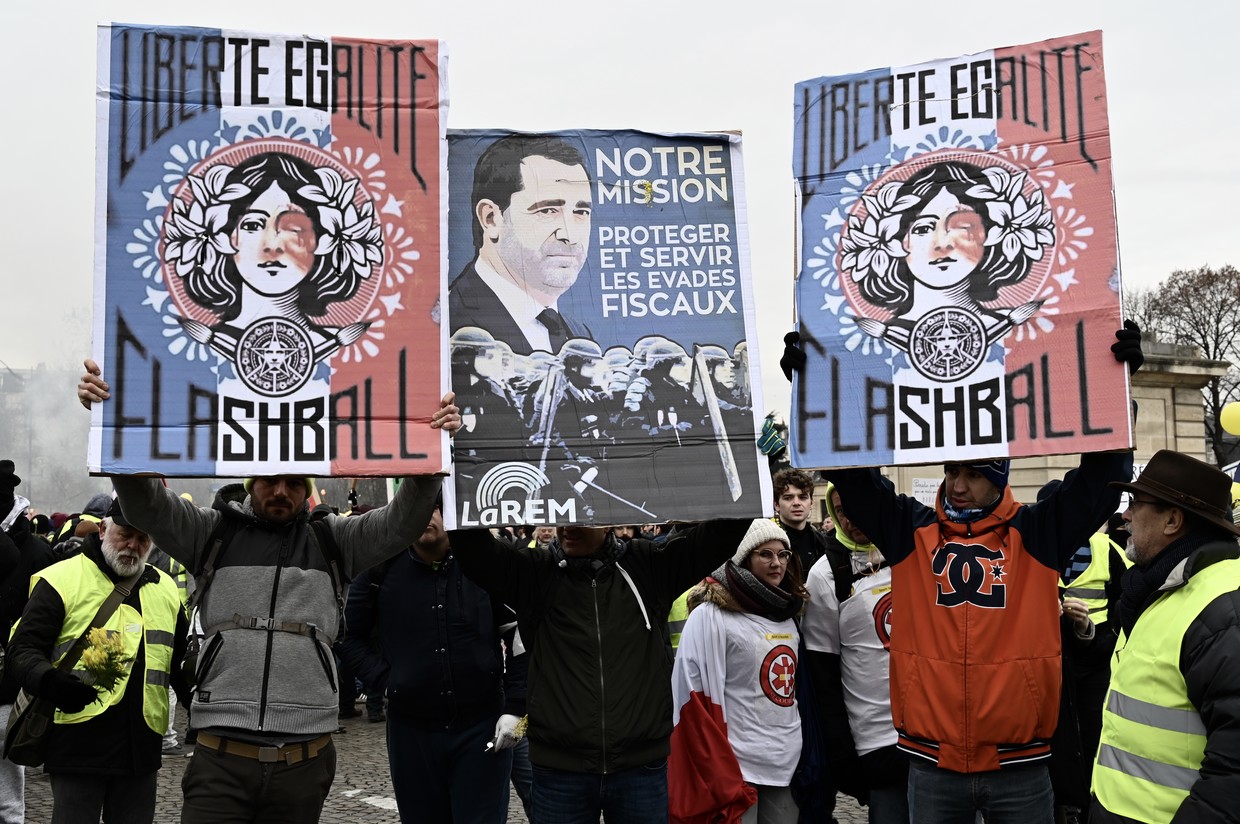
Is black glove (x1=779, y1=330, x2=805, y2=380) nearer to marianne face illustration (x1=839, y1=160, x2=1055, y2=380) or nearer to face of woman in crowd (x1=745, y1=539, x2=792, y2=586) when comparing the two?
marianne face illustration (x1=839, y1=160, x2=1055, y2=380)

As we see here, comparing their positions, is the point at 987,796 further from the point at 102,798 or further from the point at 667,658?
the point at 102,798

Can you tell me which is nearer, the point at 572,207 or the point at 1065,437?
the point at 1065,437

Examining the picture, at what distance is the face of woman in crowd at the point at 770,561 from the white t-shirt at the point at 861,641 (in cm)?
37

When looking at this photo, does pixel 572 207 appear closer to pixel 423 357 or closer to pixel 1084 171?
pixel 423 357

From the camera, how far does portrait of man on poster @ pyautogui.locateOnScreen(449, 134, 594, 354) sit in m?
5.24

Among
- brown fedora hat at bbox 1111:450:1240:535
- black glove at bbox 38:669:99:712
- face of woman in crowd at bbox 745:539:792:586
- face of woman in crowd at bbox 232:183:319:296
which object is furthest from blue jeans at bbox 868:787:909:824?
black glove at bbox 38:669:99:712

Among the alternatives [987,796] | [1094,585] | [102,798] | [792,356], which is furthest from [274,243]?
[1094,585]

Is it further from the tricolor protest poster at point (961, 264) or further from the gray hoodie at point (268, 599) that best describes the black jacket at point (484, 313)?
the tricolor protest poster at point (961, 264)

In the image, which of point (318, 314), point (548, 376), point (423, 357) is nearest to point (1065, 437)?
point (548, 376)

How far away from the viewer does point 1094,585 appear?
7504 mm

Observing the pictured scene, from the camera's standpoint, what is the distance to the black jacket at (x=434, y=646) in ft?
20.2

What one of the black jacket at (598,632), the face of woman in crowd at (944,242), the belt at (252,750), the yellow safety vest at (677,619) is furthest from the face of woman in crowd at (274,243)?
the yellow safety vest at (677,619)

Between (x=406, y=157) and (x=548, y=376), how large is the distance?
1.05 meters

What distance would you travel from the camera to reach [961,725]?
5.04 m
